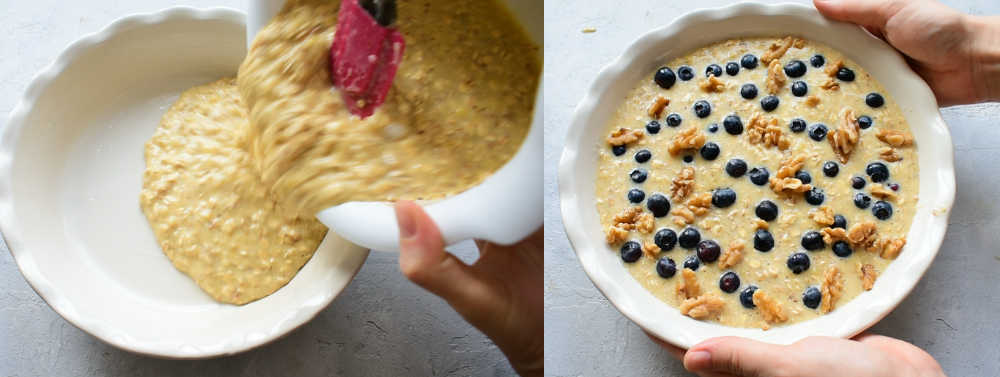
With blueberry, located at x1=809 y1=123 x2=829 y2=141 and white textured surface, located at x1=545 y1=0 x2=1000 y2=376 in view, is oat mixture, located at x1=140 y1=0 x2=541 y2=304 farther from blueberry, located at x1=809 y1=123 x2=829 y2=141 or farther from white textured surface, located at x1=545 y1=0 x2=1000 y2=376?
blueberry, located at x1=809 y1=123 x2=829 y2=141

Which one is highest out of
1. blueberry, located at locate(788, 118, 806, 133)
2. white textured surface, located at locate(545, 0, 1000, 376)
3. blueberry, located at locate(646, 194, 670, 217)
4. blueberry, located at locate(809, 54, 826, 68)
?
blueberry, located at locate(809, 54, 826, 68)

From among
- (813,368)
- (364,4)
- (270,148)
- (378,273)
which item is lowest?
(378,273)

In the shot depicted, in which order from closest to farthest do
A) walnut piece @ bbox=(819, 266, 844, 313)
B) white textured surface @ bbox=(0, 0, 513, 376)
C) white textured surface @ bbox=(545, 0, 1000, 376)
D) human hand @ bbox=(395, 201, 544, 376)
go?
human hand @ bbox=(395, 201, 544, 376) → walnut piece @ bbox=(819, 266, 844, 313) → white textured surface @ bbox=(545, 0, 1000, 376) → white textured surface @ bbox=(0, 0, 513, 376)

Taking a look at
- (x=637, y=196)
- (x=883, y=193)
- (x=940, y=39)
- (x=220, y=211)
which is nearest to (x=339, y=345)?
(x=220, y=211)

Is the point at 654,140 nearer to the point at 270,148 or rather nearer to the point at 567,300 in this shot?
the point at 567,300

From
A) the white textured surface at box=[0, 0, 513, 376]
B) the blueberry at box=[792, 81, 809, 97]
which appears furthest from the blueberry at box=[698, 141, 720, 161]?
the white textured surface at box=[0, 0, 513, 376]

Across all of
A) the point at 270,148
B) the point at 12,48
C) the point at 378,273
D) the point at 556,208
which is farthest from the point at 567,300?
the point at 12,48
